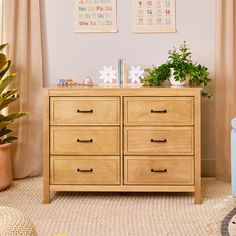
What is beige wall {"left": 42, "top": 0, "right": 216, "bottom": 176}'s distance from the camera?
4.11 meters

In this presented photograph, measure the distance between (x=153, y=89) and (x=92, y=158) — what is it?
0.64m

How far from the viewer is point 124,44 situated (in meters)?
4.14

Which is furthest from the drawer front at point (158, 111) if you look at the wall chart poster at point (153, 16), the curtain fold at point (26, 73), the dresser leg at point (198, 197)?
the curtain fold at point (26, 73)

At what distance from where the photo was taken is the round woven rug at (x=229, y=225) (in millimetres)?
2815

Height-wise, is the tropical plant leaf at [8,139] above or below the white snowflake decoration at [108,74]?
below

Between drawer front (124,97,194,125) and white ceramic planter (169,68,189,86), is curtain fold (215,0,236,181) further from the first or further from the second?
drawer front (124,97,194,125)

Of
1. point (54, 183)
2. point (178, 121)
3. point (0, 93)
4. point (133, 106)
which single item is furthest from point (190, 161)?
point (0, 93)

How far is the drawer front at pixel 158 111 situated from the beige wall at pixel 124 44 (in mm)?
718

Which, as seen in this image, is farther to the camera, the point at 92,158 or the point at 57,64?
the point at 57,64

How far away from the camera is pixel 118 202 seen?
3.52 m

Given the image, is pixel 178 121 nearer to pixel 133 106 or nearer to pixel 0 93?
pixel 133 106

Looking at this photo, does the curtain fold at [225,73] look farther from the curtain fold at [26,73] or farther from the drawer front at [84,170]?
the curtain fold at [26,73]

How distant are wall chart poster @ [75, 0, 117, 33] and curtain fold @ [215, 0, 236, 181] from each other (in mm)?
860

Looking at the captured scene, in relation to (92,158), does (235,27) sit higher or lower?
higher
